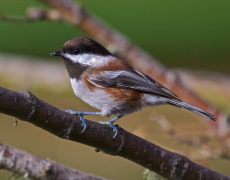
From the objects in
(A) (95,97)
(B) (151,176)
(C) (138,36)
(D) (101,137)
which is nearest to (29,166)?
(D) (101,137)

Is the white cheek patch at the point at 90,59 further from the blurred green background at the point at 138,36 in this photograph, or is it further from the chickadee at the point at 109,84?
the blurred green background at the point at 138,36

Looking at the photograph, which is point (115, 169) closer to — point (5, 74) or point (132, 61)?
point (5, 74)

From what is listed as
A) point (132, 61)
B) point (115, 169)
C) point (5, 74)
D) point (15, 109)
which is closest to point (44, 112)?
point (15, 109)

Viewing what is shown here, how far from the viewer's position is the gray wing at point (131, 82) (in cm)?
206

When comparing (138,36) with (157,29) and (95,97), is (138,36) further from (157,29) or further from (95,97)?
(95,97)

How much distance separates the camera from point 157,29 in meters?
4.46

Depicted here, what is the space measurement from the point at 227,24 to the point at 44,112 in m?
3.19

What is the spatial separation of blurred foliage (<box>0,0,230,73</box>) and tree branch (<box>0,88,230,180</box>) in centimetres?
264

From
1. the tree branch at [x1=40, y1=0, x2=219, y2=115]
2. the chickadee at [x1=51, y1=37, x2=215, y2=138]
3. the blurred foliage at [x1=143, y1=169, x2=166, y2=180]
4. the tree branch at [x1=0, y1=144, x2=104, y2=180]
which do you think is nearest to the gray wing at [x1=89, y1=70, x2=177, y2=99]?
the chickadee at [x1=51, y1=37, x2=215, y2=138]

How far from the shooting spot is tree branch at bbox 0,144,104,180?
1522mm

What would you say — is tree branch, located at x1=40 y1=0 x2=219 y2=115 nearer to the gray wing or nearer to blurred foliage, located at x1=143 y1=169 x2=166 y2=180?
the gray wing

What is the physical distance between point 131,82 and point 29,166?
0.62 m

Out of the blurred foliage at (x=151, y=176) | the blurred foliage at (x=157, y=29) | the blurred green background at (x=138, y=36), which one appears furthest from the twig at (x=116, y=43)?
the blurred foliage at (x=157, y=29)

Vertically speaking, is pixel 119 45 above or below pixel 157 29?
above
